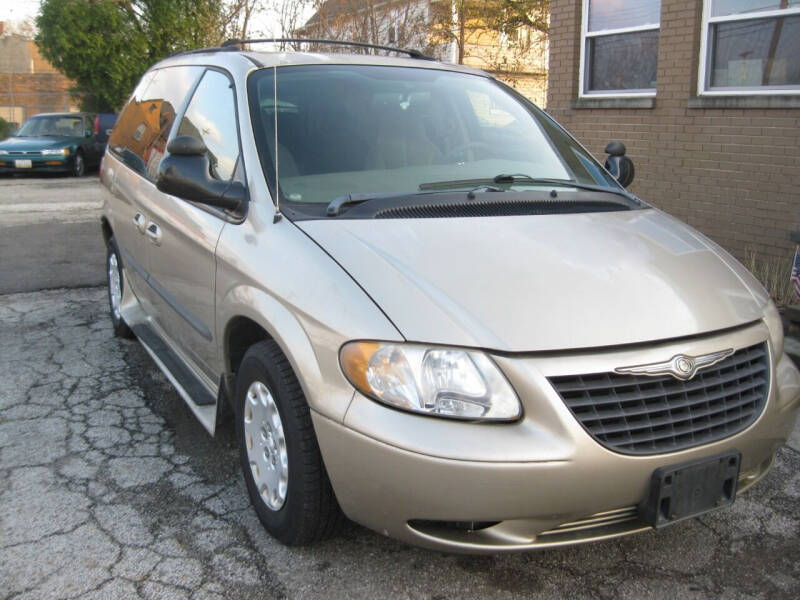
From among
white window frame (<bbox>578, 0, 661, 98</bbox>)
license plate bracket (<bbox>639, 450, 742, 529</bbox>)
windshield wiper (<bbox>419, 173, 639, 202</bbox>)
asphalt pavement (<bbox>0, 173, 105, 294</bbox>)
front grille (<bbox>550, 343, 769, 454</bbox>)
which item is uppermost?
white window frame (<bbox>578, 0, 661, 98</bbox>)

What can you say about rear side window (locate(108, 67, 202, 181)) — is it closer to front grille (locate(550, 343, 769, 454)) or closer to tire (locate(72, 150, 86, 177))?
front grille (locate(550, 343, 769, 454))

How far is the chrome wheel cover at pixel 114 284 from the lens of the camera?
213 inches

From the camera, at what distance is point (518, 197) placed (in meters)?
3.24

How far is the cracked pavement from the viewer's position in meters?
2.73

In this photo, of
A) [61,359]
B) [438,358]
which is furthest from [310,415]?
[61,359]

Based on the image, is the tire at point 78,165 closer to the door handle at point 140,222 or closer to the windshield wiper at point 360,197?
the door handle at point 140,222

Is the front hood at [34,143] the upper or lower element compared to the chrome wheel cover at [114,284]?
upper

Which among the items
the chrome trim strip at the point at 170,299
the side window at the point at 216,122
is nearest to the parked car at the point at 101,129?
the chrome trim strip at the point at 170,299

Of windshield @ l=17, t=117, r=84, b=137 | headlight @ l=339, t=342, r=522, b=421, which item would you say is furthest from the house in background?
headlight @ l=339, t=342, r=522, b=421

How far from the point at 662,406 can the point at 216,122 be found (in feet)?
7.68

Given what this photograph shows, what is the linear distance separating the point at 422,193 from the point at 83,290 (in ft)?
15.8

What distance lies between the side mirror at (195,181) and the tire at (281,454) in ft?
2.15

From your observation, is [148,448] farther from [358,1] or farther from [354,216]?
[358,1]

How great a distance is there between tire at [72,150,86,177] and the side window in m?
16.9
